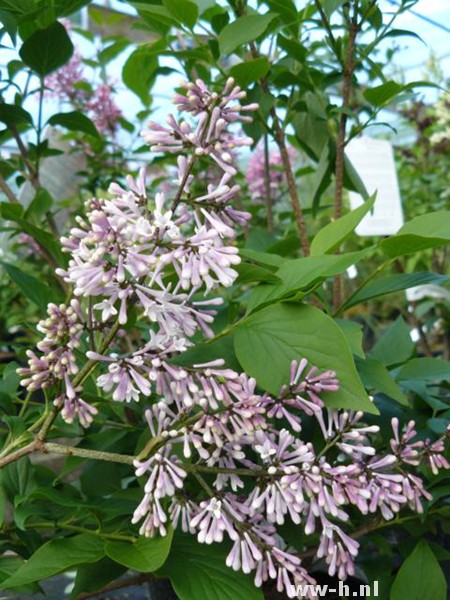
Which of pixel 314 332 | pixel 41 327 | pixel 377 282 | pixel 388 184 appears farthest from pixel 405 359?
pixel 388 184

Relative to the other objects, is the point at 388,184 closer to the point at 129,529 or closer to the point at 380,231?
the point at 380,231

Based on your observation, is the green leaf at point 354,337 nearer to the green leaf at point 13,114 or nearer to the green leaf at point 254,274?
the green leaf at point 254,274

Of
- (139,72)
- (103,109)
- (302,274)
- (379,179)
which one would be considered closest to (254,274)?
(302,274)

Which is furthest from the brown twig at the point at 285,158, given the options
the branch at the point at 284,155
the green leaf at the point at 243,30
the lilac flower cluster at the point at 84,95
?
the lilac flower cluster at the point at 84,95

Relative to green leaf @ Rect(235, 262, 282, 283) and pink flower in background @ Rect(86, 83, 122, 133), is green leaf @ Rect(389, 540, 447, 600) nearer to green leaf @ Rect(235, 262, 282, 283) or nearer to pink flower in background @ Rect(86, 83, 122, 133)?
green leaf @ Rect(235, 262, 282, 283)

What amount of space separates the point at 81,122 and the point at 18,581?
479 mm

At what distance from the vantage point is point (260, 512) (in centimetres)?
42

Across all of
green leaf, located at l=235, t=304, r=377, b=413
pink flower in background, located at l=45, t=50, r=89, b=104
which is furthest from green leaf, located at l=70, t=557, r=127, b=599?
pink flower in background, located at l=45, t=50, r=89, b=104

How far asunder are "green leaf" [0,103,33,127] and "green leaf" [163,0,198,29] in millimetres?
186

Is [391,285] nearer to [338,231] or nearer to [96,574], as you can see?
[338,231]

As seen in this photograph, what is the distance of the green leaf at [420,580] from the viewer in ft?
1.63

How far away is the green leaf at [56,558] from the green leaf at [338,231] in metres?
0.23

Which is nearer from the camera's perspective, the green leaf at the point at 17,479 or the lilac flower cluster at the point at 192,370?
the lilac flower cluster at the point at 192,370

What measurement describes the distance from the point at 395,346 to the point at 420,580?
21 centimetres
